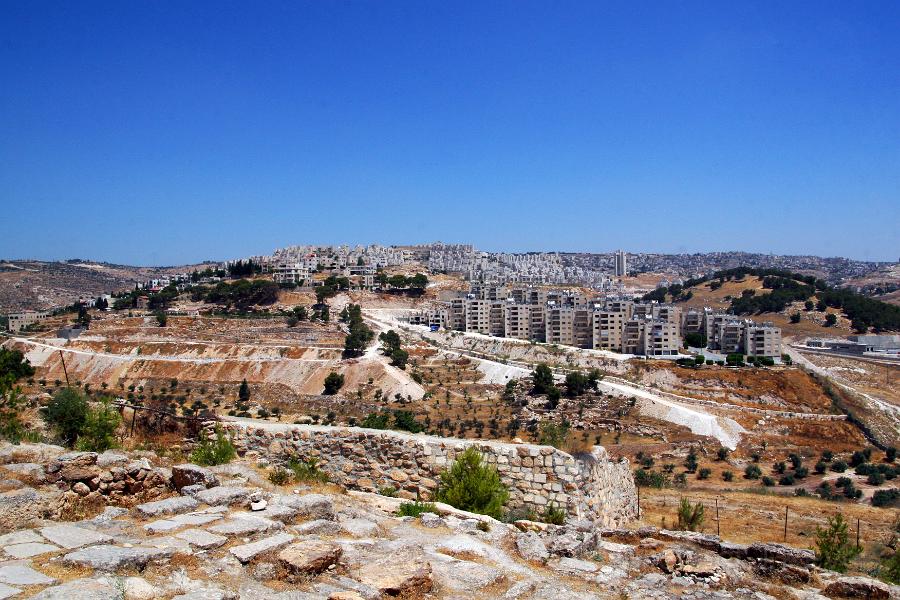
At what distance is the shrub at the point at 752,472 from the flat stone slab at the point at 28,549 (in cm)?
3008

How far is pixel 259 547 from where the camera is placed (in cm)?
520

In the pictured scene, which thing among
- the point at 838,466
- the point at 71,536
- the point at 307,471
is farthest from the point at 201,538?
the point at 838,466

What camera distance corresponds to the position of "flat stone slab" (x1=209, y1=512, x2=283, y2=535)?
5.55 m

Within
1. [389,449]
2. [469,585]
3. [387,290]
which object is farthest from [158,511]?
[387,290]

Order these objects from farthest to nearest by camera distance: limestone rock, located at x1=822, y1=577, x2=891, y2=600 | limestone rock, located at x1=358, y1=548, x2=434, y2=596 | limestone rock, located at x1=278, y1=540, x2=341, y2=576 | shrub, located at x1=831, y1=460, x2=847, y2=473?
shrub, located at x1=831, y1=460, x2=847, y2=473, limestone rock, located at x1=822, y1=577, x2=891, y2=600, limestone rock, located at x1=278, y1=540, x2=341, y2=576, limestone rock, located at x1=358, y1=548, x2=434, y2=596

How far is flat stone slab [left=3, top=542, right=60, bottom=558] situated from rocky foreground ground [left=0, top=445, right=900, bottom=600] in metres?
0.02

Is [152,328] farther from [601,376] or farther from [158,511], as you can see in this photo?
[158,511]

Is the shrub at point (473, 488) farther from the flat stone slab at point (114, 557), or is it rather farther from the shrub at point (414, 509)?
the flat stone slab at point (114, 557)

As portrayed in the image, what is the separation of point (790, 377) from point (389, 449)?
48.8m

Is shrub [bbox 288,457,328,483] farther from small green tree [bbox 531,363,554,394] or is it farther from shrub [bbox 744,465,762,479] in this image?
small green tree [bbox 531,363,554,394]

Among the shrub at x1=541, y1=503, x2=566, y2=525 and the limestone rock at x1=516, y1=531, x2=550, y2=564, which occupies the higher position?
the limestone rock at x1=516, y1=531, x2=550, y2=564

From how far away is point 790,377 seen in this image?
4991 cm

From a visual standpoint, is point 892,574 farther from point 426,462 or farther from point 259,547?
point 259,547

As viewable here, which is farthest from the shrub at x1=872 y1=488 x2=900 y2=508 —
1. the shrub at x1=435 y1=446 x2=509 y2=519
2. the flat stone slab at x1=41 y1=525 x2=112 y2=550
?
the flat stone slab at x1=41 y1=525 x2=112 y2=550
